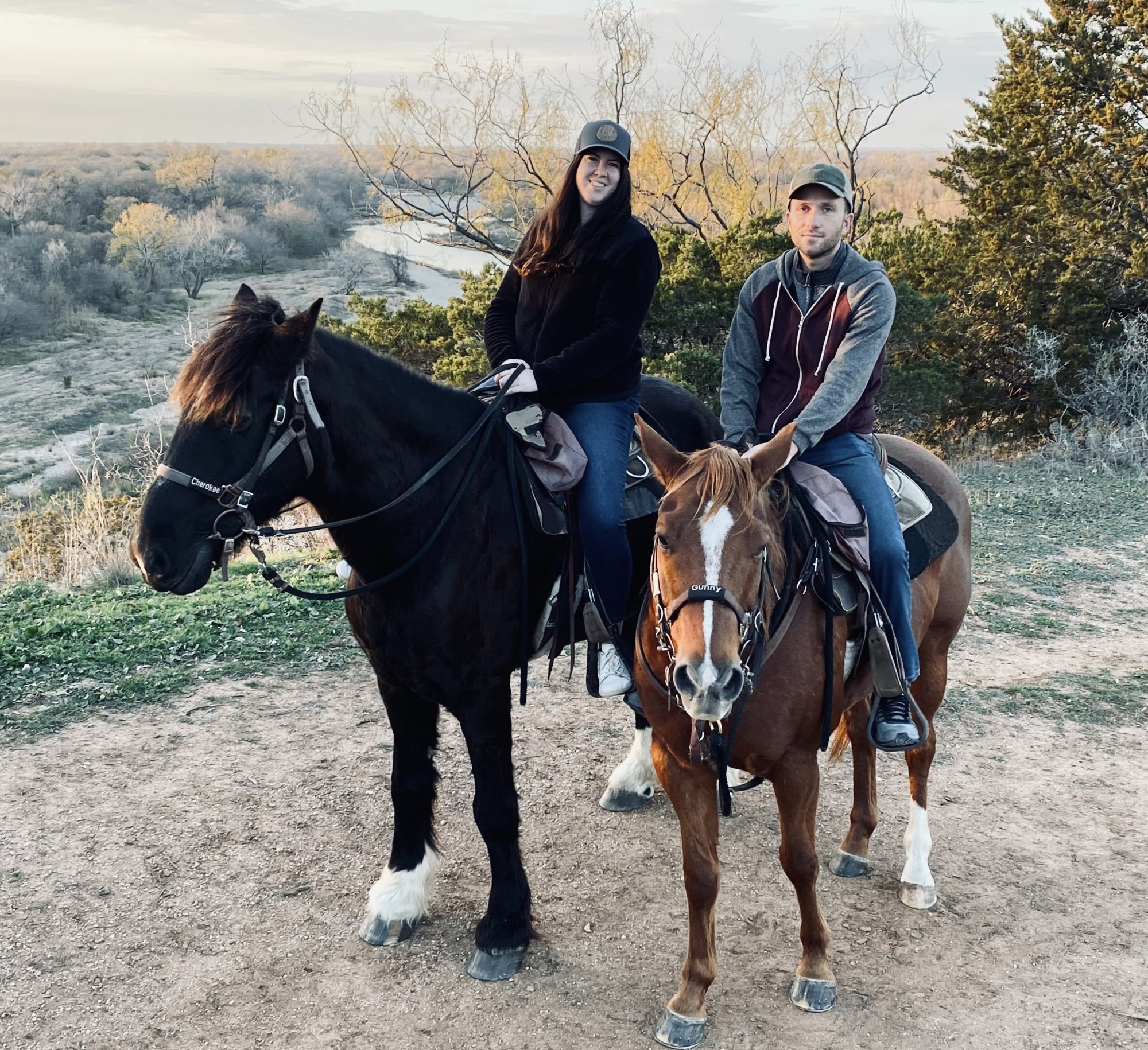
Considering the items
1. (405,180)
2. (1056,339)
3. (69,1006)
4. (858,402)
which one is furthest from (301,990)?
(405,180)

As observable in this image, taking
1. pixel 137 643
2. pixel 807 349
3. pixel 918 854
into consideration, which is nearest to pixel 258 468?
pixel 807 349

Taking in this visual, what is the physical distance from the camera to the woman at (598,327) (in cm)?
350

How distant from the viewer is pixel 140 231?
107ft

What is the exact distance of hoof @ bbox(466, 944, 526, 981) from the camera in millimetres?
3414

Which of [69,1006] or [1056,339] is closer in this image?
[69,1006]

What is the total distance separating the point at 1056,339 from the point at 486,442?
49.0 ft

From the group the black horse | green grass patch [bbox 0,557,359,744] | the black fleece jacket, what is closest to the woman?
the black fleece jacket

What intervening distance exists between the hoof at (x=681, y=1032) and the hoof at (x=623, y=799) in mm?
1523

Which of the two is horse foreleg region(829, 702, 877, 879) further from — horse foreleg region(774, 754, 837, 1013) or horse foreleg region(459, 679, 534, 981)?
horse foreleg region(459, 679, 534, 981)

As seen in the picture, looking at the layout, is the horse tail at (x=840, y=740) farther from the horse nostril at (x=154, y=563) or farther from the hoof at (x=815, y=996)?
the horse nostril at (x=154, y=563)

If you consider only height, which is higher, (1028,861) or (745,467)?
(745,467)

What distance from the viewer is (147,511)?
2775mm

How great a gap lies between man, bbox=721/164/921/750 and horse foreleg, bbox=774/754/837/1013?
21.0 inches

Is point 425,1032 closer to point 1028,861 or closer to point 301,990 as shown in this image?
point 301,990
